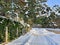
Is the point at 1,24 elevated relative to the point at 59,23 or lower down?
elevated

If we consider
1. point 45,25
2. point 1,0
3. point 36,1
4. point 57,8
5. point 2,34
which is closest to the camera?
point 2,34

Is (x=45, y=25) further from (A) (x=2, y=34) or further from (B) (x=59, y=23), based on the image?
(A) (x=2, y=34)

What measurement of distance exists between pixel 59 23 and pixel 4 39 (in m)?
81.1

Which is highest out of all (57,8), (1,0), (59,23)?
(1,0)

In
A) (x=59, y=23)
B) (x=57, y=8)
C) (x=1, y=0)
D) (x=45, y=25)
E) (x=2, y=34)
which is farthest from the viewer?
(x=59, y=23)

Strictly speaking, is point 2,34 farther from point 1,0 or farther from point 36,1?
point 36,1

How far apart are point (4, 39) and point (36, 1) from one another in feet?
78.9

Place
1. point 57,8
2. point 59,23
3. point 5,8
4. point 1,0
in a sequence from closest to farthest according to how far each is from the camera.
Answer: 1. point 1,0
2. point 5,8
3. point 57,8
4. point 59,23

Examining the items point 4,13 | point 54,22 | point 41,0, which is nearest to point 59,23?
point 54,22

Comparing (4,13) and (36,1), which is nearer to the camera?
(4,13)

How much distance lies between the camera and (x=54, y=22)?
92625mm

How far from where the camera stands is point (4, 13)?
21859mm

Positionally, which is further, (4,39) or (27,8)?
(27,8)

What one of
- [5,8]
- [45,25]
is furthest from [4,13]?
[45,25]
